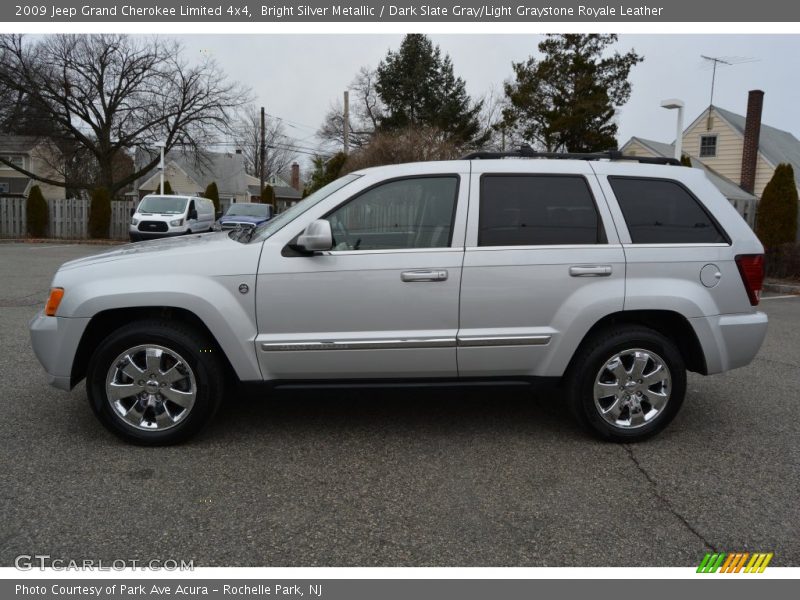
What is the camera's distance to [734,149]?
31.9 meters

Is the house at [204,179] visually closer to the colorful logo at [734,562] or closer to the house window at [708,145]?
the house window at [708,145]

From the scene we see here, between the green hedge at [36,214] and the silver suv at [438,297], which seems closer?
the silver suv at [438,297]

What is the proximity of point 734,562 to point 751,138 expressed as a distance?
32706mm

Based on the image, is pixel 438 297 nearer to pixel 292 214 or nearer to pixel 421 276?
pixel 421 276

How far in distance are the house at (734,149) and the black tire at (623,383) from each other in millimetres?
27817

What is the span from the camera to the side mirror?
3.88 metres

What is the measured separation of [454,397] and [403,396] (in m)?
0.43

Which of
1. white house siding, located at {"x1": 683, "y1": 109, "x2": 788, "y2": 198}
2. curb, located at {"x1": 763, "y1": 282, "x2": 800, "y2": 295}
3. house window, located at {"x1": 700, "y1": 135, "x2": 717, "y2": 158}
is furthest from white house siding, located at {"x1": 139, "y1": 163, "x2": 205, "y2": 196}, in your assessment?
curb, located at {"x1": 763, "y1": 282, "x2": 800, "y2": 295}

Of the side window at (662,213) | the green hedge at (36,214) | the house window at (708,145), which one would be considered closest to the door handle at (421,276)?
the side window at (662,213)

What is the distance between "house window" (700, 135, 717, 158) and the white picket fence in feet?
92.0

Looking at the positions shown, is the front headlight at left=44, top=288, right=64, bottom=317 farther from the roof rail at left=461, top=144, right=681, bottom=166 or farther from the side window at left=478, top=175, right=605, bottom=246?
the roof rail at left=461, top=144, right=681, bottom=166

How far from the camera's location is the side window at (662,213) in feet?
14.2

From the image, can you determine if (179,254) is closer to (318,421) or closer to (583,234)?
(318,421)

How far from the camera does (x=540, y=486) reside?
369 centimetres
